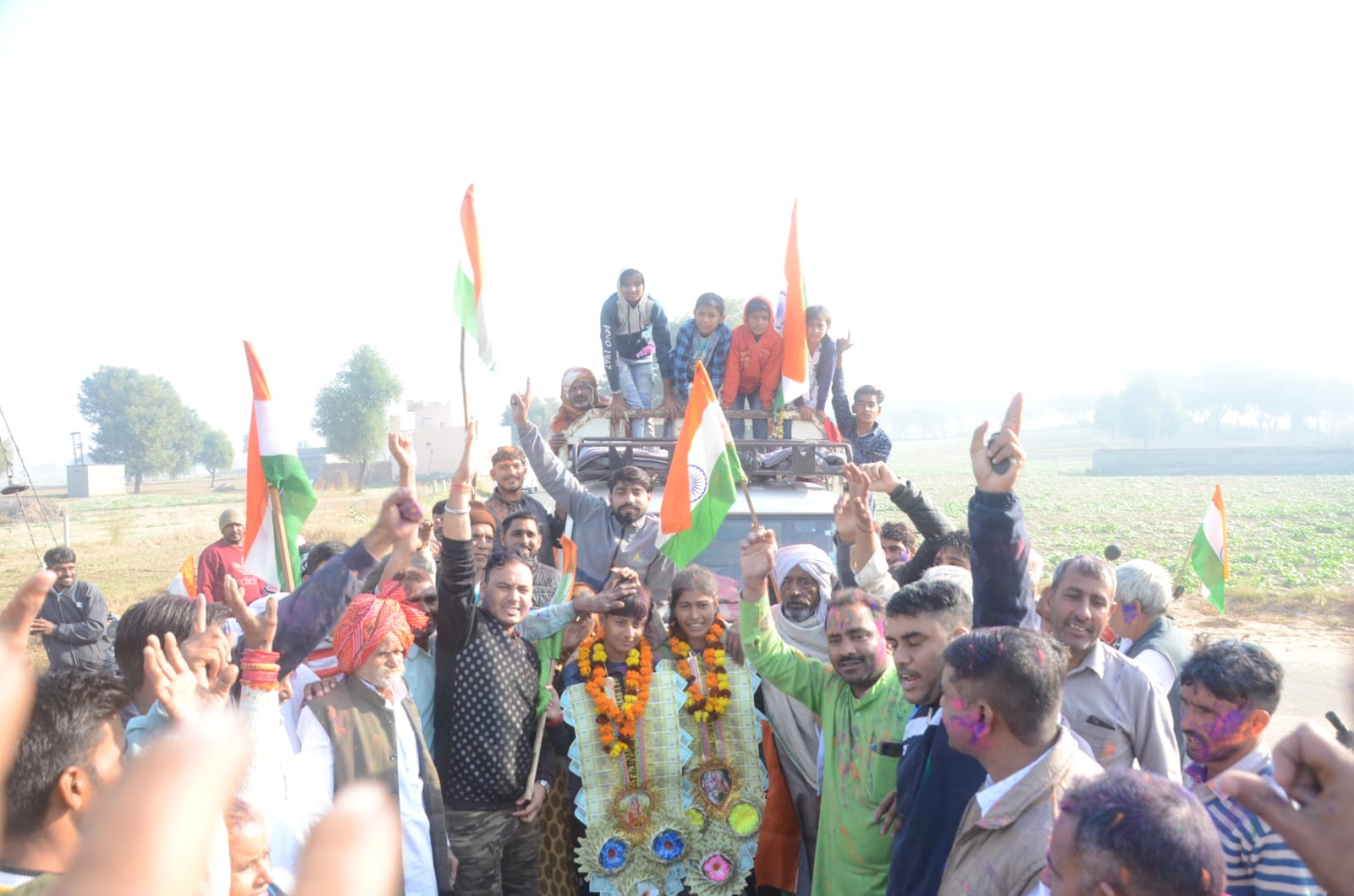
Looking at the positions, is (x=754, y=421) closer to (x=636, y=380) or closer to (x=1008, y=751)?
(x=636, y=380)

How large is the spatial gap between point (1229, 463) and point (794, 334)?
243ft

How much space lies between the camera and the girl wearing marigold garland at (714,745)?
4.18m

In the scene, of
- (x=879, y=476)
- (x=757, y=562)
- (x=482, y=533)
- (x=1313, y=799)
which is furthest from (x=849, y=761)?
(x=482, y=533)

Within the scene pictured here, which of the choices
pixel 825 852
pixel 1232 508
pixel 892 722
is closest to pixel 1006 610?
pixel 892 722

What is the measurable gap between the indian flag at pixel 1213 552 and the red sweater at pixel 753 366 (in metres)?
3.44

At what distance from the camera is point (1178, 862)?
69.8 inches

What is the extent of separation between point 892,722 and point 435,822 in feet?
5.85

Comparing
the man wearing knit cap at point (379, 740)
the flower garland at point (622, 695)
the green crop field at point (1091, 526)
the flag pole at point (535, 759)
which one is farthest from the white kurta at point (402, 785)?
the green crop field at point (1091, 526)

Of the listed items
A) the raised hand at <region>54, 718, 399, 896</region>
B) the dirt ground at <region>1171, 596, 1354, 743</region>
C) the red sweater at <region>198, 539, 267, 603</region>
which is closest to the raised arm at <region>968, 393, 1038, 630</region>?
the raised hand at <region>54, 718, 399, 896</region>

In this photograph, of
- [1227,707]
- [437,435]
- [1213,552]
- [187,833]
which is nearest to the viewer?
[187,833]

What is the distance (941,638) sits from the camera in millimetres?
3221

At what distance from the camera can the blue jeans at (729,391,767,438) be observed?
7.90 meters

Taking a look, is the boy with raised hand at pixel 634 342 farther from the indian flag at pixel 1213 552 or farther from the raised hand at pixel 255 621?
the raised hand at pixel 255 621

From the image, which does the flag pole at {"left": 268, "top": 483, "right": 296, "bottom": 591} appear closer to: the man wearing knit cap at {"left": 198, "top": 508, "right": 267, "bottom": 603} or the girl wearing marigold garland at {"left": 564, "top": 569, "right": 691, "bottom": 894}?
the girl wearing marigold garland at {"left": 564, "top": 569, "right": 691, "bottom": 894}
